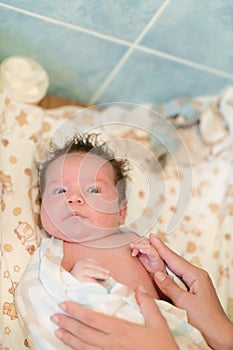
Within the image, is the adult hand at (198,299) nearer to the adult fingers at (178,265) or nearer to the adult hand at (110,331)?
the adult fingers at (178,265)

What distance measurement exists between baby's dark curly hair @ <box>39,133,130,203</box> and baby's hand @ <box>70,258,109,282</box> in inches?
11.3

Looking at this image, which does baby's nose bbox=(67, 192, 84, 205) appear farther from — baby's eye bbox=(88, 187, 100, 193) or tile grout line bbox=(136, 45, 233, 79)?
tile grout line bbox=(136, 45, 233, 79)

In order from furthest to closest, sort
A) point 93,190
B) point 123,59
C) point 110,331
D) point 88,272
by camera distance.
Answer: point 123,59 → point 93,190 → point 88,272 → point 110,331

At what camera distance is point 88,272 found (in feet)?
4.08

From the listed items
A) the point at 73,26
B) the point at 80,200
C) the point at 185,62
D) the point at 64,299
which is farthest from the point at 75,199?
the point at 185,62

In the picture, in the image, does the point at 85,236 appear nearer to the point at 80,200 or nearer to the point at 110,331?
the point at 80,200

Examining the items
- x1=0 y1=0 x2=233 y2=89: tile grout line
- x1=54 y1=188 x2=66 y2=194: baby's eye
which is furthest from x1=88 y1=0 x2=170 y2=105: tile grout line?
x1=54 y1=188 x2=66 y2=194: baby's eye

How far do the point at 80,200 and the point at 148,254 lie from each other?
0.62ft

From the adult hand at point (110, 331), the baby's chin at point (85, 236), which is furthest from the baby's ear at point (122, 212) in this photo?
the adult hand at point (110, 331)

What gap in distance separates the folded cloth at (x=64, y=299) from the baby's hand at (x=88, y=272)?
0.02 meters

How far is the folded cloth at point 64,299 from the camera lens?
3.90ft

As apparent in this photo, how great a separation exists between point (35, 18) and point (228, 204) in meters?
0.69

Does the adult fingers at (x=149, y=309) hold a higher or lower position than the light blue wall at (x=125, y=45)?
lower

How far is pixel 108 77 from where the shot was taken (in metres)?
1.88
